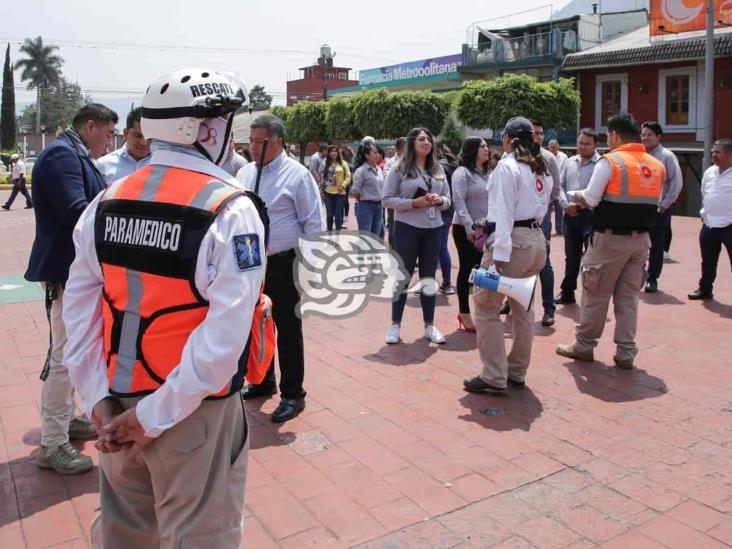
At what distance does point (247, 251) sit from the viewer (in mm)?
2002

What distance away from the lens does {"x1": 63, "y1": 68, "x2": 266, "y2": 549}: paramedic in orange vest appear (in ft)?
6.46

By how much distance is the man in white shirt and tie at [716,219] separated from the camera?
794cm

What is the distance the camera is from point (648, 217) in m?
5.43

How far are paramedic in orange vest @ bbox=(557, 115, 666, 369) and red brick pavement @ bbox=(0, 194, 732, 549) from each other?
0.36 m

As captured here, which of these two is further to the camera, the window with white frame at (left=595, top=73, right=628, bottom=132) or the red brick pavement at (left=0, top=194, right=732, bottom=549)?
the window with white frame at (left=595, top=73, right=628, bottom=132)

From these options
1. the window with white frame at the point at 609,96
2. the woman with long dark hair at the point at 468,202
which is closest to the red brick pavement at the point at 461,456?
the woman with long dark hair at the point at 468,202

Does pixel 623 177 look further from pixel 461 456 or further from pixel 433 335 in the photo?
pixel 461 456

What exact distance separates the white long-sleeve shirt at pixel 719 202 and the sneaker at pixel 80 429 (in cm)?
686

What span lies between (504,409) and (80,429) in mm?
2655

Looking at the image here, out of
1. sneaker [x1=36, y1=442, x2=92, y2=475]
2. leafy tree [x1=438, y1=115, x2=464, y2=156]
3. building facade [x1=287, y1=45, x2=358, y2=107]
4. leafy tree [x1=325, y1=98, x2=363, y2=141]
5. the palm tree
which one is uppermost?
the palm tree

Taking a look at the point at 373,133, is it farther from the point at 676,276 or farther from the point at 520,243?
the point at 520,243

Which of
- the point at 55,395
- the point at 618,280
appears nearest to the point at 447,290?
the point at 618,280

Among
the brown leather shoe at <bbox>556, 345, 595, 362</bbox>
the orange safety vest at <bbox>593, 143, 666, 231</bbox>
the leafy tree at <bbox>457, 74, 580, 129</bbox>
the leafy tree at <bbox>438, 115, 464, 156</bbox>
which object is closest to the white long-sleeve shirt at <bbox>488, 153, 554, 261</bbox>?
the orange safety vest at <bbox>593, 143, 666, 231</bbox>

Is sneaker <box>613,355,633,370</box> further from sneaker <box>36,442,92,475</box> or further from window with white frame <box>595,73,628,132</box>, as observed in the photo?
window with white frame <box>595,73,628,132</box>
